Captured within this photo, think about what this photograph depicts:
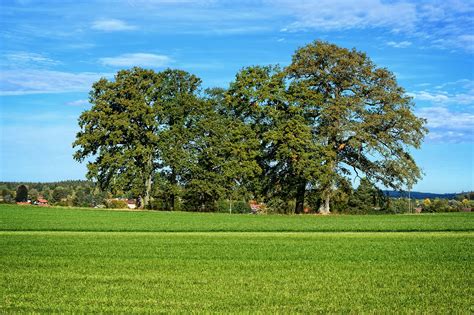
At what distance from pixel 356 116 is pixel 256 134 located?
10.0 meters

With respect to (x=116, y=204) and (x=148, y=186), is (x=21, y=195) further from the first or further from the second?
(x=148, y=186)

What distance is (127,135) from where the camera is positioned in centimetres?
6103

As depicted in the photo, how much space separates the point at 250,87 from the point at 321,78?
7.19 m

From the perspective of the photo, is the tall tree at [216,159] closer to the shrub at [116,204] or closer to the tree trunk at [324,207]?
the tree trunk at [324,207]

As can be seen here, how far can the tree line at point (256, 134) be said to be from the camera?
56469mm

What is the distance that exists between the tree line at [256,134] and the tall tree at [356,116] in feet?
0.32

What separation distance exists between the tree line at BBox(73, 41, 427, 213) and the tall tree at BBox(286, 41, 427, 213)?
99 mm

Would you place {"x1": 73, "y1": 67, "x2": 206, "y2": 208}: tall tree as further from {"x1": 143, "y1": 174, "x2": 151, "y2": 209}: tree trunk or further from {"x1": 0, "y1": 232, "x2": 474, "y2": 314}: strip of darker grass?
{"x1": 0, "y1": 232, "x2": 474, "y2": 314}: strip of darker grass

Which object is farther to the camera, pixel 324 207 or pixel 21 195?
pixel 21 195

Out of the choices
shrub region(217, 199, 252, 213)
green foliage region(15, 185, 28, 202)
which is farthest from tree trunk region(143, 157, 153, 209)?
green foliage region(15, 185, 28, 202)

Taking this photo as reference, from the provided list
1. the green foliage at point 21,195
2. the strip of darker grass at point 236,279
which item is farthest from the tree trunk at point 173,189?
the strip of darker grass at point 236,279

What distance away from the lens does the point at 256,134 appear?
59812 millimetres

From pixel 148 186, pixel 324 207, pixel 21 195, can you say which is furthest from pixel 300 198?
pixel 21 195

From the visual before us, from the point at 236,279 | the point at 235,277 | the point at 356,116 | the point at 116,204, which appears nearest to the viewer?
the point at 236,279
